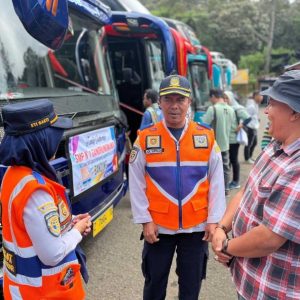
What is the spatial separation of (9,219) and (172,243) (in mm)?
1165

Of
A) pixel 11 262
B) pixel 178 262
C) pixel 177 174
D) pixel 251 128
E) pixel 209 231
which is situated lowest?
pixel 251 128

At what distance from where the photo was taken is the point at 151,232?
2.33m

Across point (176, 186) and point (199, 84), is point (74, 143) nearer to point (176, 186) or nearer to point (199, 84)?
point (176, 186)

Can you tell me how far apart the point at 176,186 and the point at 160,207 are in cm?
18

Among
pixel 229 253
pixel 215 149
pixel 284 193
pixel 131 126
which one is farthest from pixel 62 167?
pixel 131 126

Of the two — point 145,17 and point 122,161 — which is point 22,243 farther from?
point 145,17

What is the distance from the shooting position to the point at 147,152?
234 centimetres

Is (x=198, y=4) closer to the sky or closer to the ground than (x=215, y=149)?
closer to the sky

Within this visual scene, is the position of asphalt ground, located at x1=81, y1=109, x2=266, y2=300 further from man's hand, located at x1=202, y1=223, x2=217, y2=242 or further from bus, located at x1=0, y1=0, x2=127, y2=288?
man's hand, located at x1=202, y1=223, x2=217, y2=242

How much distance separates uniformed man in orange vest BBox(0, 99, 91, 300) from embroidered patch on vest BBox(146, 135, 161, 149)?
0.71m

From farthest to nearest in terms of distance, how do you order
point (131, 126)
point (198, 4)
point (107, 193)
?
point (198, 4) → point (131, 126) → point (107, 193)

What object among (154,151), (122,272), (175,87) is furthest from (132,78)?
(154,151)

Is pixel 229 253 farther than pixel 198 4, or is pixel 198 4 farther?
pixel 198 4

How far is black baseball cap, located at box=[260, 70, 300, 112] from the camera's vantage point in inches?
59.5
